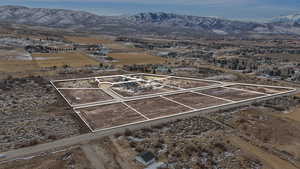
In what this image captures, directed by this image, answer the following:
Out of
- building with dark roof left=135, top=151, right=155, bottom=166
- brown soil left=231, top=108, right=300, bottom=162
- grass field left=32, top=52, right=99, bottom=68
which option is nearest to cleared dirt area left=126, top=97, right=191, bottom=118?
brown soil left=231, top=108, right=300, bottom=162

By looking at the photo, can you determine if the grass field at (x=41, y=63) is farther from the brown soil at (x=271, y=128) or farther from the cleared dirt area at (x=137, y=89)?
the brown soil at (x=271, y=128)

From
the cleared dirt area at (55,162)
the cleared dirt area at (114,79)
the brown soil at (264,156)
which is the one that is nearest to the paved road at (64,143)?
the cleared dirt area at (55,162)

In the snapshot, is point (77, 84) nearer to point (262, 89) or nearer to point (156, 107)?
point (156, 107)

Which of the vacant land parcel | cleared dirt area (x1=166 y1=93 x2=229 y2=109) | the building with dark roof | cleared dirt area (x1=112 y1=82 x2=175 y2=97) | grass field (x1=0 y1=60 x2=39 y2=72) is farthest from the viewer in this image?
grass field (x1=0 y1=60 x2=39 y2=72)

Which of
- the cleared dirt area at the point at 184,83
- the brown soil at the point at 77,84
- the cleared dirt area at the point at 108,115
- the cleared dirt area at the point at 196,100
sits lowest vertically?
the cleared dirt area at the point at 108,115

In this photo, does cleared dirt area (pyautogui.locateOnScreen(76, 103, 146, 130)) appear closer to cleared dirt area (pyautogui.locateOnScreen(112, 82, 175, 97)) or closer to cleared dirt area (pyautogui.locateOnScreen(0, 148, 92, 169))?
cleared dirt area (pyautogui.locateOnScreen(0, 148, 92, 169))

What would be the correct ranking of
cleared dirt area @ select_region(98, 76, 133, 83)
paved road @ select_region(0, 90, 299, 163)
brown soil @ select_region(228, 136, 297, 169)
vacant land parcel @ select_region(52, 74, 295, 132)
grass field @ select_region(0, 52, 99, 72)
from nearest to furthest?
brown soil @ select_region(228, 136, 297, 169) → paved road @ select_region(0, 90, 299, 163) → vacant land parcel @ select_region(52, 74, 295, 132) → cleared dirt area @ select_region(98, 76, 133, 83) → grass field @ select_region(0, 52, 99, 72)

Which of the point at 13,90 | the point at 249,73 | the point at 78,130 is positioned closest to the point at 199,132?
the point at 78,130
